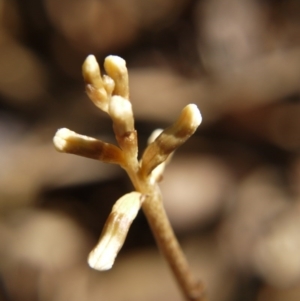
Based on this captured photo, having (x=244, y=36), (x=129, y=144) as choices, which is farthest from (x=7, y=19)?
(x=129, y=144)

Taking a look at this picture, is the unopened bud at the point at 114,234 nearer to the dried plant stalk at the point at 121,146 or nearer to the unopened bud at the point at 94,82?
the dried plant stalk at the point at 121,146

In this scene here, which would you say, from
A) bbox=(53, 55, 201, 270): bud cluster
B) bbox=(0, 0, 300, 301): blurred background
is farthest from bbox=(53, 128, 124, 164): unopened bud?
bbox=(0, 0, 300, 301): blurred background

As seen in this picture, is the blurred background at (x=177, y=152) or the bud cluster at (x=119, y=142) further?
the blurred background at (x=177, y=152)

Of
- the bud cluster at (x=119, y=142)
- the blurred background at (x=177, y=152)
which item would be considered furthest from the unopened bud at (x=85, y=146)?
the blurred background at (x=177, y=152)

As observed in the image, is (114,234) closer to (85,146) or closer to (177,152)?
(85,146)

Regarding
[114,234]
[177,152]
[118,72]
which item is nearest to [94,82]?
[118,72]

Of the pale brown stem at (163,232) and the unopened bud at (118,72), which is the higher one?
the unopened bud at (118,72)

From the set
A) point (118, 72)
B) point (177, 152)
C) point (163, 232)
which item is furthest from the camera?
point (177, 152)
